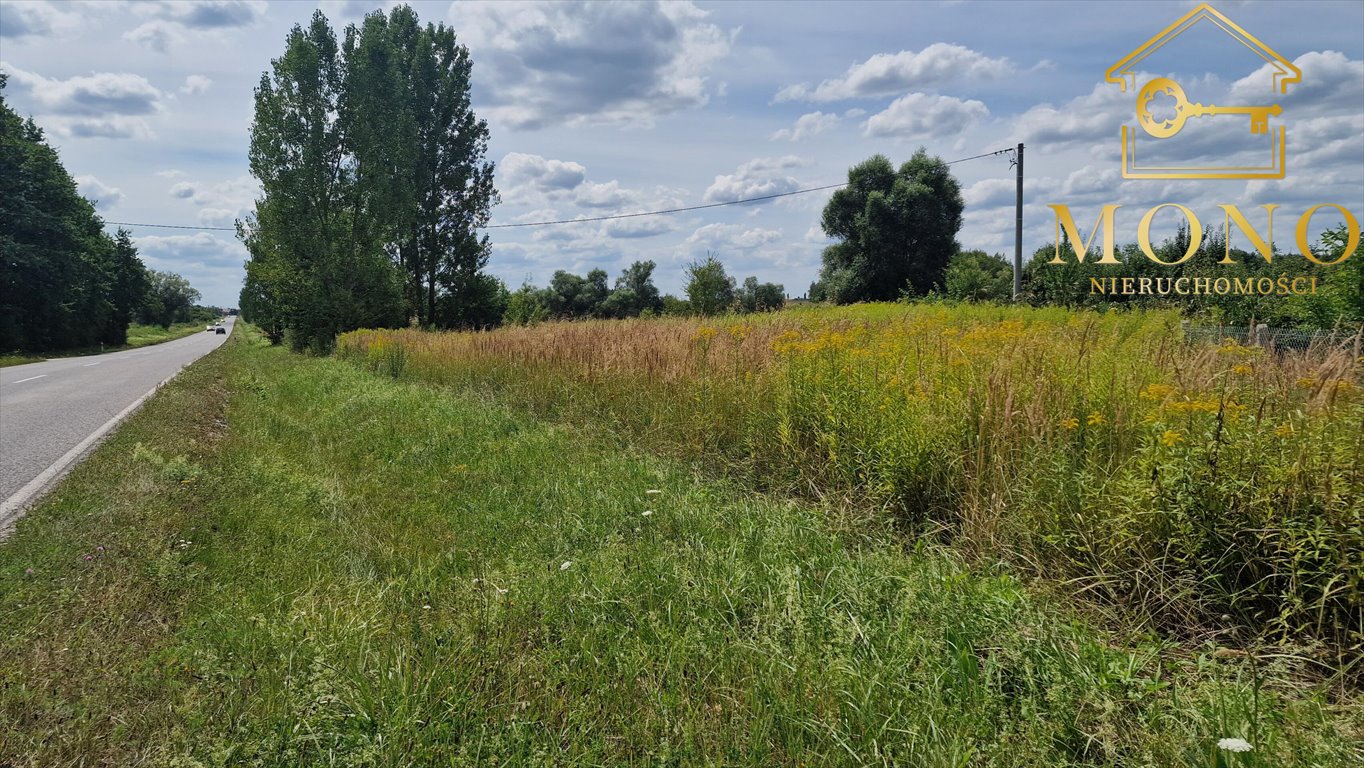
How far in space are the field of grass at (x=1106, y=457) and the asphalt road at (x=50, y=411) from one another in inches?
236

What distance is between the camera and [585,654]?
2.89 metres

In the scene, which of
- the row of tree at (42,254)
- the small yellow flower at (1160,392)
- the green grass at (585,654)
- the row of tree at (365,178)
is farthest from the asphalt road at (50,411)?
the row of tree at (42,254)

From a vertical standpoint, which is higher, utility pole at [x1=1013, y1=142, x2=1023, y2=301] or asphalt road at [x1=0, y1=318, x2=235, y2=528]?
utility pole at [x1=1013, y1=142, x2=1023, y2=301]

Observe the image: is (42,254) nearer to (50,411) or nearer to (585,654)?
(50,411)

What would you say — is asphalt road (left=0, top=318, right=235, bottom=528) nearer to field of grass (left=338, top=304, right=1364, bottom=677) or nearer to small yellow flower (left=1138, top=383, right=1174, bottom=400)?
field of grass (left=338, top=304, right=1364, bottom=677)

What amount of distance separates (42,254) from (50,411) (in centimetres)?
3147

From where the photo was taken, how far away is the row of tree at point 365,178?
91.6ft

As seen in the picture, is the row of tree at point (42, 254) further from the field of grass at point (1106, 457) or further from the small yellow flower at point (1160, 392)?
the small yellow flower at point (1160, 392)

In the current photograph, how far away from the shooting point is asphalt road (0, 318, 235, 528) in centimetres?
677

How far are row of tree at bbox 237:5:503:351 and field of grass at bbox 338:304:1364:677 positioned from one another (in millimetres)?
24053

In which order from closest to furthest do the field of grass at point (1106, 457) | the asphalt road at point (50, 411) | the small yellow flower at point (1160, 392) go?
the field of grass at point (1106, 457) < the small yellow flower at point (1160, 392) < the asphalt road at point (50, 411)

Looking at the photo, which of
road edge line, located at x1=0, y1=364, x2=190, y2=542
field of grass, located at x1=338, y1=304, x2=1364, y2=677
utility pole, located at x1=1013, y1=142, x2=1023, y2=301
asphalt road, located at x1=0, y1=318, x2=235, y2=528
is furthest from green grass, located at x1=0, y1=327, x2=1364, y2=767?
utility pole, located at x1=1013, y1=142, x2=1023, y2=301

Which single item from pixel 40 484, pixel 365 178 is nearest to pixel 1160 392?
pixel 40 484

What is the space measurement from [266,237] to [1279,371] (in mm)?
34338
